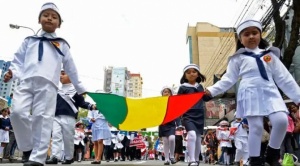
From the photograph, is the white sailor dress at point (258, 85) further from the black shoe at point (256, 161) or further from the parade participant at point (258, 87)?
the black shoe at point (256, 161)

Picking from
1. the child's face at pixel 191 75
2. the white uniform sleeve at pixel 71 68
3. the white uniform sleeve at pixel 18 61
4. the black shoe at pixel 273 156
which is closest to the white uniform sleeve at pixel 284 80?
the black shoe at pixel 273 156

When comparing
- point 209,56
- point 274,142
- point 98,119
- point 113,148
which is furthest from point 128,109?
point 209,56

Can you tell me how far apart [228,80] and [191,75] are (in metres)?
2.41

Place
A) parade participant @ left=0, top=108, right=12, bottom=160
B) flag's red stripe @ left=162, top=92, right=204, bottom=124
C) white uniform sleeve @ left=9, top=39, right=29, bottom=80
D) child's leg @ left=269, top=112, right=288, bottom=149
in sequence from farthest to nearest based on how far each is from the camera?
1. parade participant @ left=0, top=108, right=12, bottom=160
2. flag's red stripe @ left=162, top=92, right=204, bottom=124
3. white uniform sleeve @ left=9, top=39, right=29, bottom=80
4. child's leg @ left=269, top=112, right=288, bottom=149

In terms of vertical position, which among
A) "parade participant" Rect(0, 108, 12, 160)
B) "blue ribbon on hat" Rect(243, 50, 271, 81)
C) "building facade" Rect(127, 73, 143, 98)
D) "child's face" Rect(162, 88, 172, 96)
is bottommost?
"parade participant" Rect(0, 108, 12, 160)

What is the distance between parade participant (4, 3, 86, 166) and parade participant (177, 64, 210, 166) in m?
3.03

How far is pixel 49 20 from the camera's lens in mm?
4883

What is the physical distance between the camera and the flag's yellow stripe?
6305 millimetres

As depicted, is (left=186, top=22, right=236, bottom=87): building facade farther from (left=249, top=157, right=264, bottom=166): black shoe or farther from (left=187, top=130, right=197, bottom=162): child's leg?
(left=249, top=157, right=264, bottom=166): black shoe

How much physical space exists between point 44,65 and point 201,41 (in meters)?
65.4

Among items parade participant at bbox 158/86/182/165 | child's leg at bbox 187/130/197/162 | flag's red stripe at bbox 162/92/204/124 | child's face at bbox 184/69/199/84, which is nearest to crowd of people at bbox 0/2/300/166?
flag's red stripe at bbox 162/92/204/124

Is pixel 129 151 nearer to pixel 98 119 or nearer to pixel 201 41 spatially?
pixel 98 119

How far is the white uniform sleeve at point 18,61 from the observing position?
465 cm

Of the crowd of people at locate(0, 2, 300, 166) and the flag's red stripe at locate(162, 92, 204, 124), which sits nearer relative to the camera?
the crowd of people at locate(0, 2, 300, 166)
